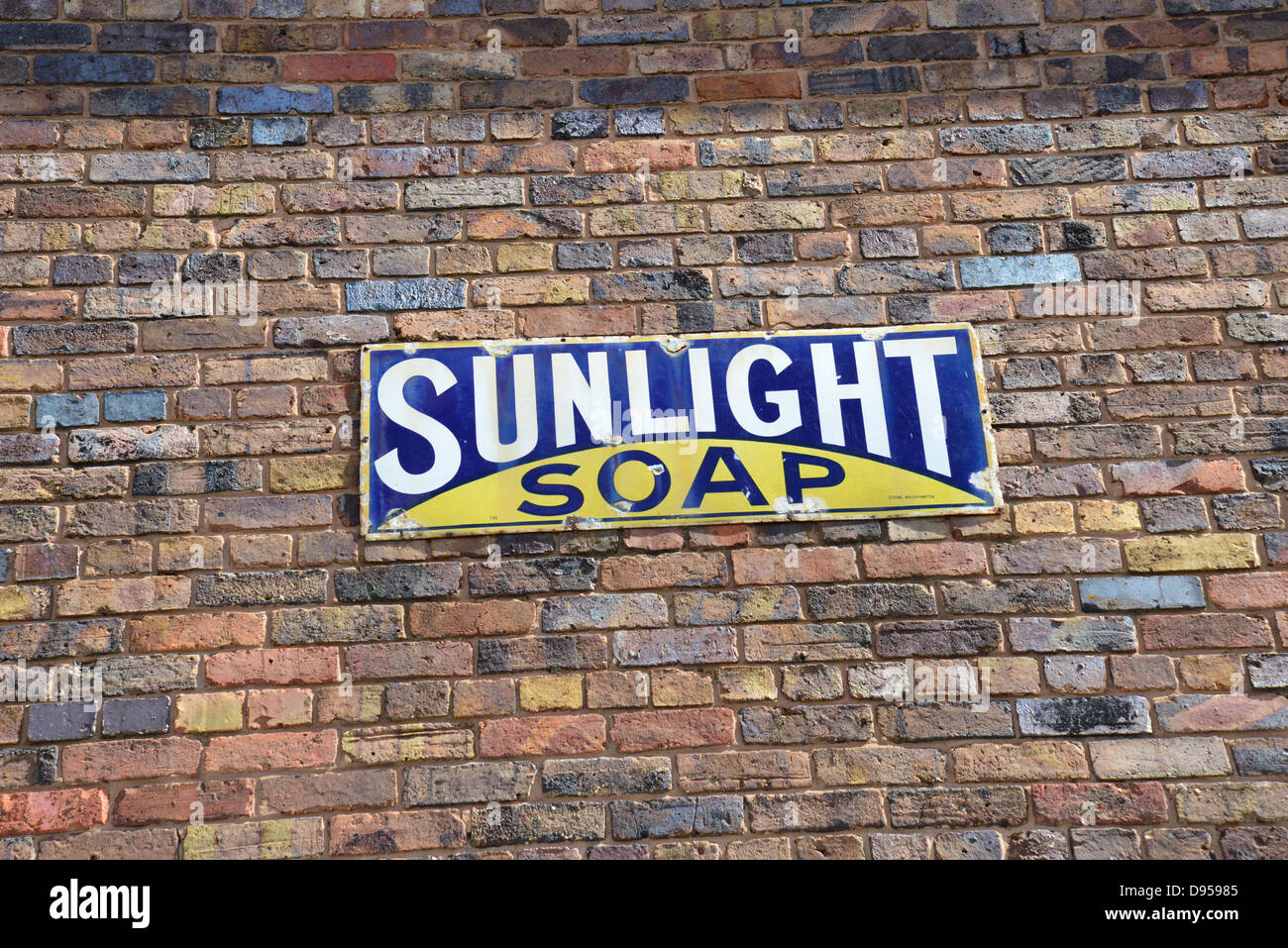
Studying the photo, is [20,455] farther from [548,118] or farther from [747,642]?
[747,642]

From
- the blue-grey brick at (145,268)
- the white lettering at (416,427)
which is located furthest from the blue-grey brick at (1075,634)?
the blue-grey brick at (145,268)

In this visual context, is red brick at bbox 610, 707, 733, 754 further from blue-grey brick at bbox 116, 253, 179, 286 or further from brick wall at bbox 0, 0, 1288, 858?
blue-grey brick at bbox 116, 253, 179, 286

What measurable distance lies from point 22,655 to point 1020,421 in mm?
2243

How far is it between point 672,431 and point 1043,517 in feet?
2.81

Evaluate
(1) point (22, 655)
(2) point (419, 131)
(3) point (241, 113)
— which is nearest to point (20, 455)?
(1) point (22, 655)

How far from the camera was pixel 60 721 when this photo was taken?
185 centimetres

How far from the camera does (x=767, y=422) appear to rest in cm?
202

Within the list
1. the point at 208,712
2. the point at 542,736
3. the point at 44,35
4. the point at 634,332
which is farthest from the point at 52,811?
the point at 44,35

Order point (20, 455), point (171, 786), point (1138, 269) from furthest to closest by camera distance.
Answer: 1. point (1138, 269)
2. point (20, 455)
3. point (171, 786)

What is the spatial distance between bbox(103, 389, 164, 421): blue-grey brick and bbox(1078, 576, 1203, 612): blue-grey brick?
2.10 m

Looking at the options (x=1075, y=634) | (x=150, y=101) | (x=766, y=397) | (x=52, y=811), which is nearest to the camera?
(x=52, y=811)

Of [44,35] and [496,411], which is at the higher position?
[44,35]

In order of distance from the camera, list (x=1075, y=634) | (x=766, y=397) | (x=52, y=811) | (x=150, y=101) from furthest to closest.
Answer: (x=150, y=101)
(x=766, y=397)
(x=1075, y=634)
(x=52, y=811)

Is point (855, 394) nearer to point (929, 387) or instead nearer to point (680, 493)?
point (929, 387)
